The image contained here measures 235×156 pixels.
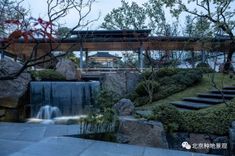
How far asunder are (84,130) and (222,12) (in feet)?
28.7

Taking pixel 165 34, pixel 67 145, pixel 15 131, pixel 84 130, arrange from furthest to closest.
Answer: pixel 165 34, pixel 15 131, pixel 84 130, pixel 67 145

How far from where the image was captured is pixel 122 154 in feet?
17.1

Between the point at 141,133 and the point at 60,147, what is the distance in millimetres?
1947

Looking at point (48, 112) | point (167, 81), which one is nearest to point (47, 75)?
point (48, 112)

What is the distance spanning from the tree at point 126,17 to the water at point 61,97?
31.0ft

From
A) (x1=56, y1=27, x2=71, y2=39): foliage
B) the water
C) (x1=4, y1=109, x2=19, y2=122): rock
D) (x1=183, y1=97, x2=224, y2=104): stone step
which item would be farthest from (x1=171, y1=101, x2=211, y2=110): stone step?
(x1=4, y1=109, x2=19, y2=122): rock

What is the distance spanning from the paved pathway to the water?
572cm

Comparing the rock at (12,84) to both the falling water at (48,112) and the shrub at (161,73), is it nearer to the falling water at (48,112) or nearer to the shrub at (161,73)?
the falling water at (48,112)

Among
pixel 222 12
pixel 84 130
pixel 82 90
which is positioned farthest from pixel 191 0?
pixel 84 130

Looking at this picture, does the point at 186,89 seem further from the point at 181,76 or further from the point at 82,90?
the point at 82,90

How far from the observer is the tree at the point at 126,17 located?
2200cm

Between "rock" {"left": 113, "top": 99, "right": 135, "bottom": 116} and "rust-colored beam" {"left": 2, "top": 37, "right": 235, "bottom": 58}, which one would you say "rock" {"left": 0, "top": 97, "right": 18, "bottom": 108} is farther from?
"rock" {"left": 113, "top": 99, "right": 135, "bottom": 116}

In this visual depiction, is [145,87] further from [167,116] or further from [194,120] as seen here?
[167,116]

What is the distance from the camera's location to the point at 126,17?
2288 cm
